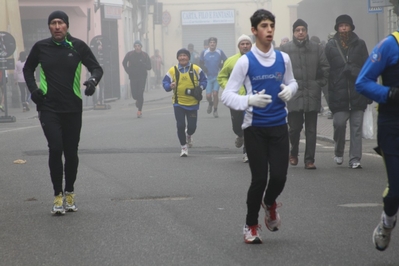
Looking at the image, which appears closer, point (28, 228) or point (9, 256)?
point (9, 256)

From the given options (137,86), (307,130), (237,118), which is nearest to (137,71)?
(137,86)

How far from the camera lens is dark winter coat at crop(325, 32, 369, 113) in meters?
11.0

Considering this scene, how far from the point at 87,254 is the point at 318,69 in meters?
5.51

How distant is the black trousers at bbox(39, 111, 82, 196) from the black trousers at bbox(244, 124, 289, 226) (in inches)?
85.8

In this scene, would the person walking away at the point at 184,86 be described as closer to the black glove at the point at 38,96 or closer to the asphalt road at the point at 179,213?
the asphalt road at the point at 179,213

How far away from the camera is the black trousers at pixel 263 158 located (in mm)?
6562

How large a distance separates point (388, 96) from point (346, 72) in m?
5.57

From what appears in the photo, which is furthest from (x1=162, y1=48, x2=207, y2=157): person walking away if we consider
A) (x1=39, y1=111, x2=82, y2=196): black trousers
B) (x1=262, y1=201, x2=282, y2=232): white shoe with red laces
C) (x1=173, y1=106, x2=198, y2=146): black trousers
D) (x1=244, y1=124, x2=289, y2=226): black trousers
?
(x1=244, y1=124, x2=289, y2=226): black trousers

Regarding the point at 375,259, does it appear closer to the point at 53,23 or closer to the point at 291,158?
the point at 53,23

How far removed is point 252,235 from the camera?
21.6ft

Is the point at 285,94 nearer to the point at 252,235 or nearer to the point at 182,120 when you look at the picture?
the point at 252,235

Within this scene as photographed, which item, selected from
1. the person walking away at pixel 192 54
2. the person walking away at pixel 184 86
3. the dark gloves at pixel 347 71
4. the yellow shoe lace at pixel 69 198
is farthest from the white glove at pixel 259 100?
the person walking away at pixel 192 54

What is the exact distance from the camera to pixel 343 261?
594 centimetres

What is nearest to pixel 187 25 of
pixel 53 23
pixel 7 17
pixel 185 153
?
pixel 7 17
